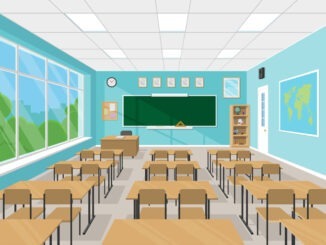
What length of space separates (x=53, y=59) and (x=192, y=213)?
21.6ft

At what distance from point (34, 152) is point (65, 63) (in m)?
2.95

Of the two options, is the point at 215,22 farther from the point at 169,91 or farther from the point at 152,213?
the point at 169,91

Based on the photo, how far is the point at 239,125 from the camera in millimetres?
12367

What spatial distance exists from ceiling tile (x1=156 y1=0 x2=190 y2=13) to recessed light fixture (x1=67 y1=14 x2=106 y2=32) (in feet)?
4.12

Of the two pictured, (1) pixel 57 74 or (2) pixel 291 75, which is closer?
(2) pixel 291 75

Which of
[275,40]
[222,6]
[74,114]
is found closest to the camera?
[222,6]

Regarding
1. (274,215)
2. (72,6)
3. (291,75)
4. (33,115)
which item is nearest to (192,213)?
(274,215)

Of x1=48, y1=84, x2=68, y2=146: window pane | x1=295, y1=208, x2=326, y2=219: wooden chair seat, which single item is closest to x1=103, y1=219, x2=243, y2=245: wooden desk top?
x1=295, y1=208, x2=326, y2=219: wooden chair seat

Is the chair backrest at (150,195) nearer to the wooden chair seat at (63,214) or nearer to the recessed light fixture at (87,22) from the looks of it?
the wooden chair seat at (63,214)

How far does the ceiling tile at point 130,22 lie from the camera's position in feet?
18.7

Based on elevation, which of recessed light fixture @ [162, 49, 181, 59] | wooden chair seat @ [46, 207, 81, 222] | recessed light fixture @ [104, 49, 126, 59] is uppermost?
recessed light fixture @ [104, 49, 126, 59]

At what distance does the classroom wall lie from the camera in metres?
12.7

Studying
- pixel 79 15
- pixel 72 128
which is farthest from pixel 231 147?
pixel 79 15

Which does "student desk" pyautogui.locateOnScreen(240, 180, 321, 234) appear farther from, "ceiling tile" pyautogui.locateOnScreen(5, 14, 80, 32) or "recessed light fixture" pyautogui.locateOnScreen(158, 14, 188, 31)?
"ceiling tile" pyautogui.locateOnScreen(5, 14, 80, 32)
